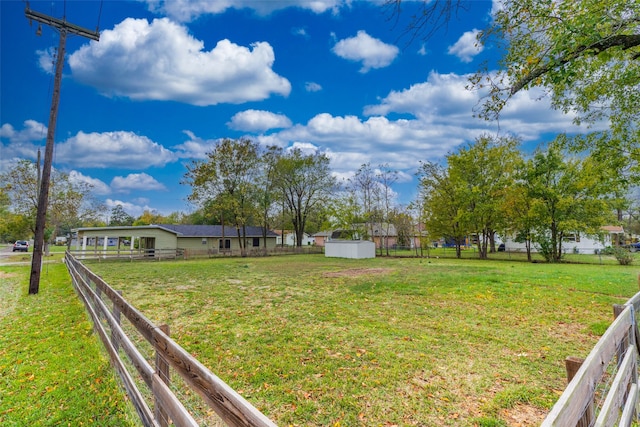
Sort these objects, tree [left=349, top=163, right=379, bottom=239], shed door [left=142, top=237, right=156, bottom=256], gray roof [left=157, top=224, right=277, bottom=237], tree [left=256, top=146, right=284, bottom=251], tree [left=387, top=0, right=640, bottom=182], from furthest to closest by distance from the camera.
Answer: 1. tree [left=256, top=146, right=284, bottom=251]
2. gray roof [left=157, top=224, right=277, bottom=237]
3. tree [left=349, top=163, right=379, bottom=239]
4. shed door [left=142, top=237, right=156, bottom=256]
5. tree [left=387, top=0, right=640, bottom=182]

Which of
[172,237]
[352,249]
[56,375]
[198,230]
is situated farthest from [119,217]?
[56,375]

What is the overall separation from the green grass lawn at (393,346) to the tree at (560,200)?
14.8 metres

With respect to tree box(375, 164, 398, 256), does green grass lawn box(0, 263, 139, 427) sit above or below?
below

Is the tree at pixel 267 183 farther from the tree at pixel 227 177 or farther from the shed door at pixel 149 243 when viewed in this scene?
the shed door at pixel 149 243

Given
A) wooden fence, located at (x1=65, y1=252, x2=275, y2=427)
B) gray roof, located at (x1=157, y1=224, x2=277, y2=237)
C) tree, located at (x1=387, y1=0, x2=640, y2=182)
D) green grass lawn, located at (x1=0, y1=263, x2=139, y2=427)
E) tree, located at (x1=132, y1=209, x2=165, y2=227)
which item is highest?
tree, located at (x1=132, y1=209, x2=165, y2=227)

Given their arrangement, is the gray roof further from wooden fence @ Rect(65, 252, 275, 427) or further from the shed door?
wooden fence @ Rect(65, 252, 275, 427)

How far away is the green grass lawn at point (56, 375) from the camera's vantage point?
3.14m

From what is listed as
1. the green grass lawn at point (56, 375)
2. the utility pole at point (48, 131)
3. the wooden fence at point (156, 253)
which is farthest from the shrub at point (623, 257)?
the utility pole at point (48, 131)

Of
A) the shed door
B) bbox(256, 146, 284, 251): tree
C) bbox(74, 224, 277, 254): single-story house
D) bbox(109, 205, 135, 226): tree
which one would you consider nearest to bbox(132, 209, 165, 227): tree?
bbox(109, 205, 135, 226): tree

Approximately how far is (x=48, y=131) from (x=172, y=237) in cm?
2274

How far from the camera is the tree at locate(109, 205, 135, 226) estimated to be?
250ft

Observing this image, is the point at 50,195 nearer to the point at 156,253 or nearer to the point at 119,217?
the point at 156,253

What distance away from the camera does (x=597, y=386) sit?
2.12 m

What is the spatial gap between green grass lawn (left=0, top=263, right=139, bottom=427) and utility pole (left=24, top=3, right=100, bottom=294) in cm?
322
